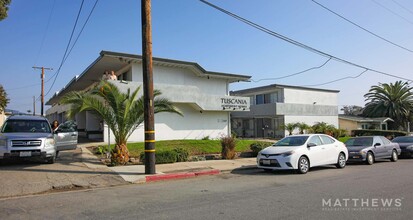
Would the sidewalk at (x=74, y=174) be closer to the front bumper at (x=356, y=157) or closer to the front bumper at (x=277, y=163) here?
the front bumper at (x=277, y=163)

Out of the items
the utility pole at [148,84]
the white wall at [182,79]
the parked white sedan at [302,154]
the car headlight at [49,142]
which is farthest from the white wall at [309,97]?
the car headlight at [49,142]

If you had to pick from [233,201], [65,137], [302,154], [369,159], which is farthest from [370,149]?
[65,137]

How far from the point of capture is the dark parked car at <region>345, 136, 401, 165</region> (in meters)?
15.9

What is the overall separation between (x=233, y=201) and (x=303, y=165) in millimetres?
5724

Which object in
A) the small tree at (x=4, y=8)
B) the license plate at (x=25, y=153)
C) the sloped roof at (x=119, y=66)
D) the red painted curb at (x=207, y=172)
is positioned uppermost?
the small tree at (x=4, y=8)

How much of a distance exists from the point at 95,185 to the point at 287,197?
5.68 m

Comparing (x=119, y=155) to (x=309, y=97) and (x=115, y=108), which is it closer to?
(x=115, y=108)

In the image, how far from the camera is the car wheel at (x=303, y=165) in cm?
1221

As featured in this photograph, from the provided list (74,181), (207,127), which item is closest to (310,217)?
(74,181)

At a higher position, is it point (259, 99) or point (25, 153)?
point (259, 99)

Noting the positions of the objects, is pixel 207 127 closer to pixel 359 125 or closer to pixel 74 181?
pixel 74 181

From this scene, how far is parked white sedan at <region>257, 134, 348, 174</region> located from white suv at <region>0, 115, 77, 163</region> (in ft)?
26.9

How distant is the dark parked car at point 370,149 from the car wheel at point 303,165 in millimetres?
4791

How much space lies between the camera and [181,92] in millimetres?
24859
